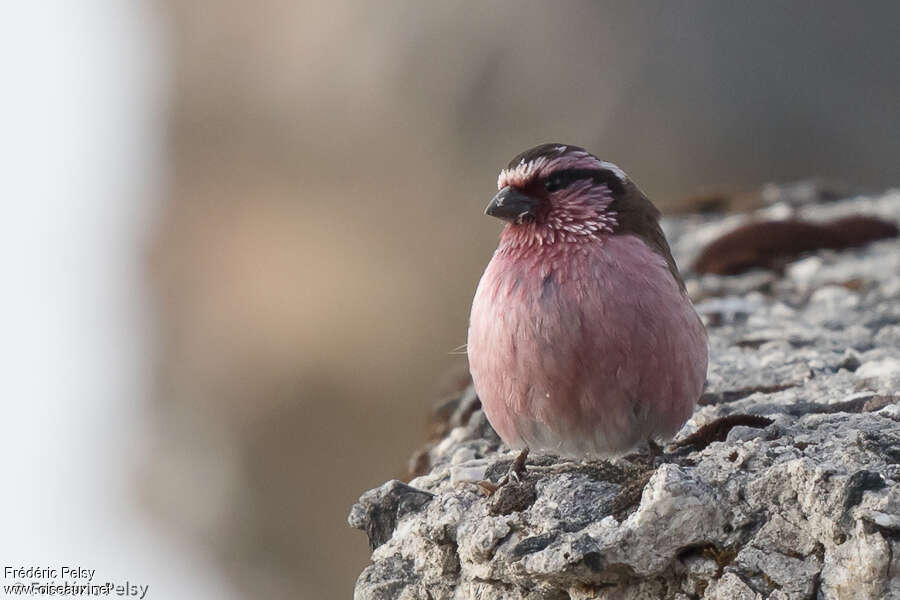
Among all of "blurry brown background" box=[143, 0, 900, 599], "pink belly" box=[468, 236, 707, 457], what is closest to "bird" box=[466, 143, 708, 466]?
"pink belly" box=[468, 236, 707, 457]

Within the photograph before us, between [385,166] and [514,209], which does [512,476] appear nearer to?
[514,209]

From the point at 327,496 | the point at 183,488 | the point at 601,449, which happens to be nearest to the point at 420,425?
the point at 327,496

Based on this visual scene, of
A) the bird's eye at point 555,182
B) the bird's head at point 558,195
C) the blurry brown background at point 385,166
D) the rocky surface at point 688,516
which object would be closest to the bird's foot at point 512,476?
the rocky surface at point 688,516

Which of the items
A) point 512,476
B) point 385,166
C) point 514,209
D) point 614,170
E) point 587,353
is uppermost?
point 385,166

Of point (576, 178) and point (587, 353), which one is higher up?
point (576, 178)

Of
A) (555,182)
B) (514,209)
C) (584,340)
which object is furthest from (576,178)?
(584,340)

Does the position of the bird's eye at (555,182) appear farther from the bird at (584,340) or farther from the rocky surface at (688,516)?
the rocky surface at (688,516)

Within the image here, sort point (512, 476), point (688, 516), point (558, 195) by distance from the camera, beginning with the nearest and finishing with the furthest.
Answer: point (688, 516), point (512, 476), point (558, 195)

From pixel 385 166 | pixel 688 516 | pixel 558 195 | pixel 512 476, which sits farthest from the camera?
pixel 385 166
